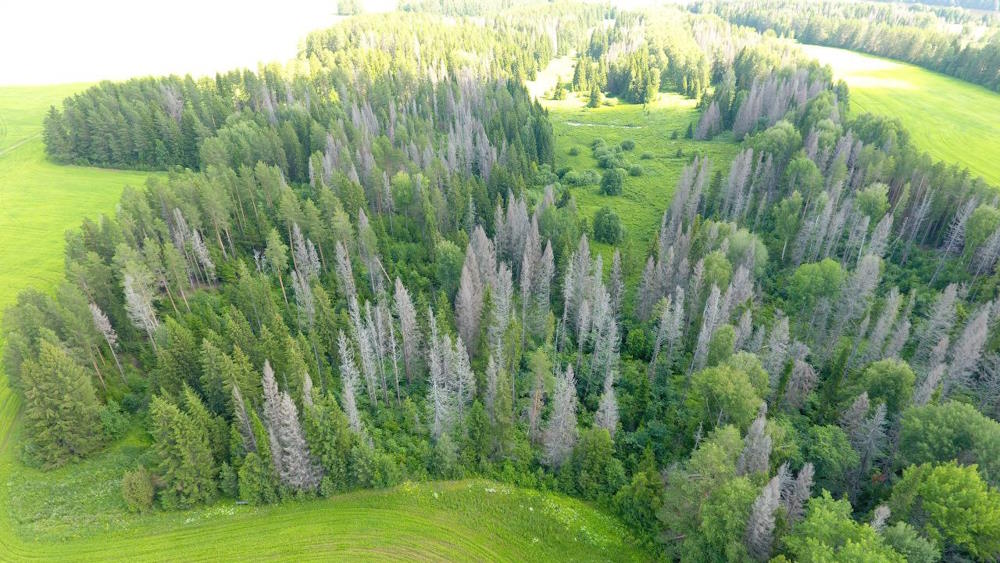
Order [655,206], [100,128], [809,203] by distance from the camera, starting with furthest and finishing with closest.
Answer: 1. [100,128]
2. [655,206]
3. [809,203]

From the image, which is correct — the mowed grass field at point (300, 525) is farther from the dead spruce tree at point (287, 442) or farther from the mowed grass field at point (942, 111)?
the mowed grass field at point (942, 111)

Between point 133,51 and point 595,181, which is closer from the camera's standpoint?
point 595,181

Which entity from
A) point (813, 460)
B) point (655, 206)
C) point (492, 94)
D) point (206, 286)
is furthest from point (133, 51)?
point (813, 460)

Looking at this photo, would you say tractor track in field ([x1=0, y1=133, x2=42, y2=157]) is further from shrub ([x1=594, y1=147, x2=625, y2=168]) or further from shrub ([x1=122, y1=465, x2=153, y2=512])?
shrub ([x1=594, y1=147, x2=625, y2=168])

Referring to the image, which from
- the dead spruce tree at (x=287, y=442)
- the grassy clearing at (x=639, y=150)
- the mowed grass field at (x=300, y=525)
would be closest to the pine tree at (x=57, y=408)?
the mowed grass field at (x=300, y=525)

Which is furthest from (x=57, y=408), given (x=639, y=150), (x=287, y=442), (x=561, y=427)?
(x=639, y=150)

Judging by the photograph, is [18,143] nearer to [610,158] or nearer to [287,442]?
[287,442]

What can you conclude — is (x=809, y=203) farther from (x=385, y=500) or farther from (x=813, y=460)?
(x=385, y=500)
